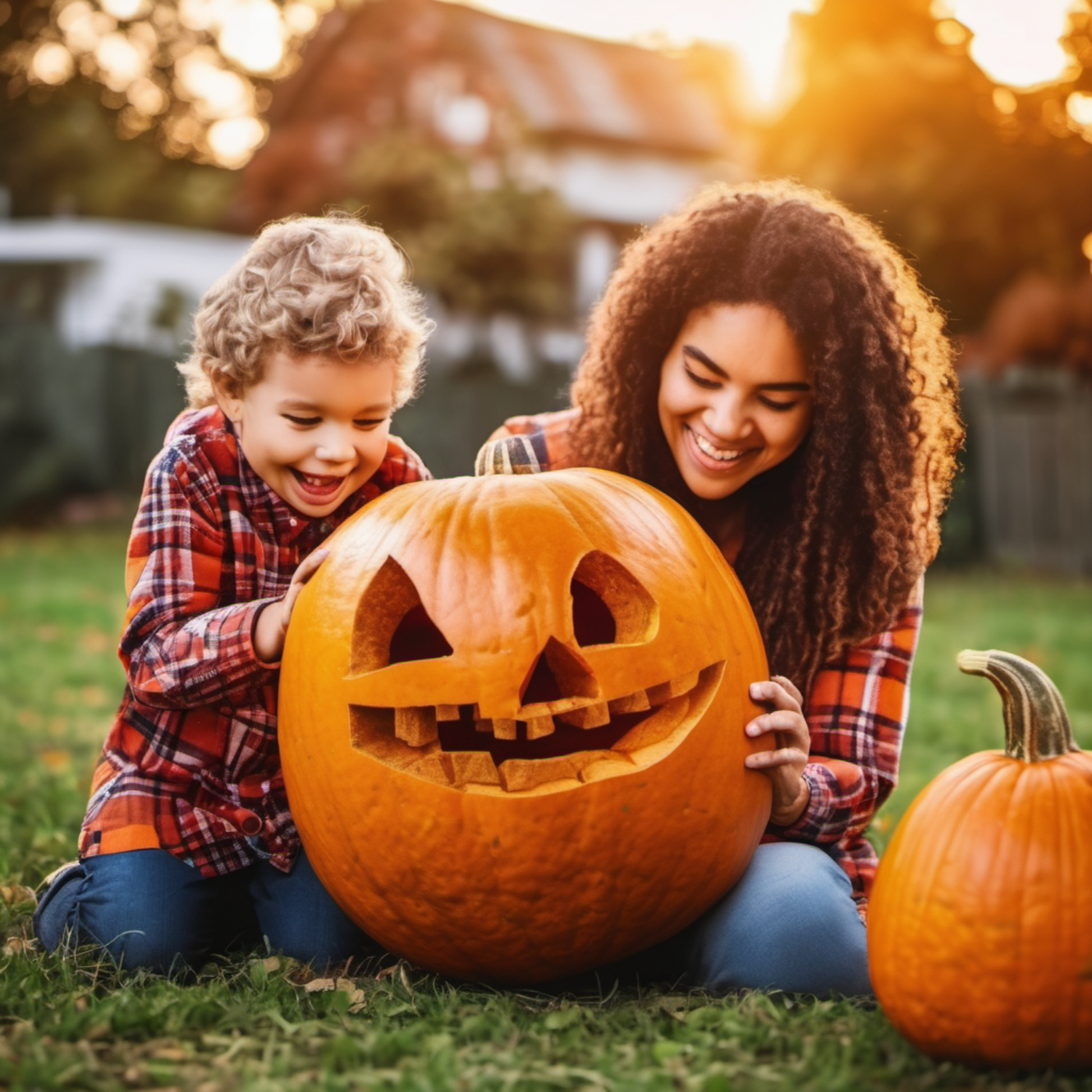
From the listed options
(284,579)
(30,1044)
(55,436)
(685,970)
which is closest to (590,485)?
(284,579)

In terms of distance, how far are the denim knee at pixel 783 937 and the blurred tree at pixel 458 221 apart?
1673 cm

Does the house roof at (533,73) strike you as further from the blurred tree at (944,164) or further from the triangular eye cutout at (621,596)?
the triangular eye cutout at (621,596)

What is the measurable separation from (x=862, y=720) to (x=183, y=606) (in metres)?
1.44

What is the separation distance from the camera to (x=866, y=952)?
8.07ft

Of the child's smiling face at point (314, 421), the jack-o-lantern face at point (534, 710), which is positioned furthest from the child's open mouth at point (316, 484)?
the jack-o-lantern face at point (534, 710)

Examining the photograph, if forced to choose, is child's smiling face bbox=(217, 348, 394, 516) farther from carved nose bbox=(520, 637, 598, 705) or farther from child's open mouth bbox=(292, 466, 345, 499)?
carved nose bbox=(520, 637, 598, 705)

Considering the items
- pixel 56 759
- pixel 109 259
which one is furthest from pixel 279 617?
pixel 109 259

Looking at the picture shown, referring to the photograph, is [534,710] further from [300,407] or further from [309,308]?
[309,308]

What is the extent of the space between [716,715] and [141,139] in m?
38.5

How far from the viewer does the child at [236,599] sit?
2.64 metres

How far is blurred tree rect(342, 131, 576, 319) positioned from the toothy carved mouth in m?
16.7

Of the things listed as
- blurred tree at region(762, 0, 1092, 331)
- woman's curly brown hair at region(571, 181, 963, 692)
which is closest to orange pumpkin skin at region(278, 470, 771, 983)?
woman's curly brown hair at region(571, 181, 963, 692)

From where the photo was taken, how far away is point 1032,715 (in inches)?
82.8

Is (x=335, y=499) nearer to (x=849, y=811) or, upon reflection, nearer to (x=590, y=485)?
(x=590, y=485)
